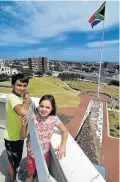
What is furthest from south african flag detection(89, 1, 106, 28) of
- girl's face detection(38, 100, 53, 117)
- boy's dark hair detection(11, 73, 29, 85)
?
girl's face detection(38, 100, 53, 117)

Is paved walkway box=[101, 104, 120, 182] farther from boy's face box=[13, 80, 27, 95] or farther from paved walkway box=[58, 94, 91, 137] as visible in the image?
boy's face box=[13, 80, 27, 95]

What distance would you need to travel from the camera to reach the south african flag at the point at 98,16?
16547 mm

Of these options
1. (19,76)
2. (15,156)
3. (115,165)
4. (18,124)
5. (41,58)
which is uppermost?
(41,58)

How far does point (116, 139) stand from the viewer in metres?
12.2

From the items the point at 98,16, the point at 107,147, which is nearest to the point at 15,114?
the point at 107,147

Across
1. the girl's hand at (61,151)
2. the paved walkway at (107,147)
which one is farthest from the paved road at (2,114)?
the paved walkway at (107,147)

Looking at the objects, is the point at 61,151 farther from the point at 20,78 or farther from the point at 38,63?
the point at 38,63

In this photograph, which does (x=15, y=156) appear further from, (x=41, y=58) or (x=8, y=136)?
(x=41, y=58)

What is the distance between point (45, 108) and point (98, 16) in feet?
54.8

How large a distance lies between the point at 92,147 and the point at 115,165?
58.3 inches

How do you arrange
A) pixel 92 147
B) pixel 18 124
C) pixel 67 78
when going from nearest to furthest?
1. pixel 18 124
2. pixel 92 147
3. pixel 67 78

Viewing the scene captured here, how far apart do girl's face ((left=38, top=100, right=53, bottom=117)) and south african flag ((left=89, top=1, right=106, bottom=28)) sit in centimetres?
1577

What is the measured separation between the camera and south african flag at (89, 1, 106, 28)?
16547 millimetres

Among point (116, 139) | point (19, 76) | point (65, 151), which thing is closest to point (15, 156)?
point (65, 151)
